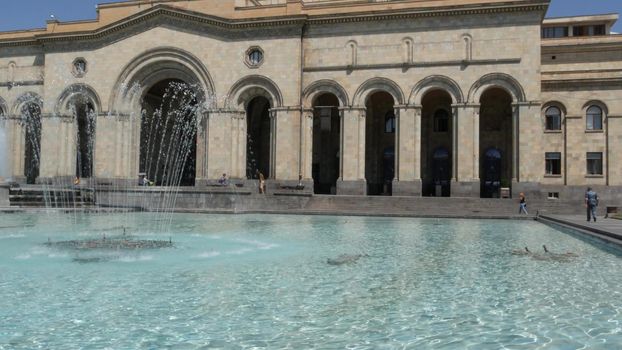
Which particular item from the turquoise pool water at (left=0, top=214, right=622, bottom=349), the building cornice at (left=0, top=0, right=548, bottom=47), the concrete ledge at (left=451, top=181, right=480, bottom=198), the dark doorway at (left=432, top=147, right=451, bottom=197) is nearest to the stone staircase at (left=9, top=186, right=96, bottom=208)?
the building cornice at (left=0, top=0, right=548, bottom=47)

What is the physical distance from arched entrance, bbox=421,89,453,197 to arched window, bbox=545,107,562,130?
5.47 metres

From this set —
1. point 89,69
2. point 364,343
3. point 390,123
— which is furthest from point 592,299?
point 89,69

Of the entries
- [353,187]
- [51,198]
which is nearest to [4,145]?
[51,198]

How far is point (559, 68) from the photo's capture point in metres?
33.9

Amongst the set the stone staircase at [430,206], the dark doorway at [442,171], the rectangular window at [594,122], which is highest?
the rectangular window at [594,122]

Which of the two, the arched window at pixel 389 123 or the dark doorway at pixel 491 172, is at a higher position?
the arched window at pixel 389 123

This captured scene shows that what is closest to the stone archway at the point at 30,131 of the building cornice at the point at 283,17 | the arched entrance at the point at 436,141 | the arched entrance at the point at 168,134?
the building cornice at the point at 283,17

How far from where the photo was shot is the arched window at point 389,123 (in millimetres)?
34875

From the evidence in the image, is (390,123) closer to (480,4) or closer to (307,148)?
(307,148)

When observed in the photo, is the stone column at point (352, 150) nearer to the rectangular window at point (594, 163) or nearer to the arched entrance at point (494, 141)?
the arched entrance at point (494, 141)

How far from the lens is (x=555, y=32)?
42344mm

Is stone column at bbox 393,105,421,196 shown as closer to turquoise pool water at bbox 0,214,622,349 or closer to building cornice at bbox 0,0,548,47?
building cornice at bbox 0,0,548,47

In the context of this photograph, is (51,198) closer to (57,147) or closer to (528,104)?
(57,147)

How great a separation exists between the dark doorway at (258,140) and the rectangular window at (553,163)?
17.0 metres
